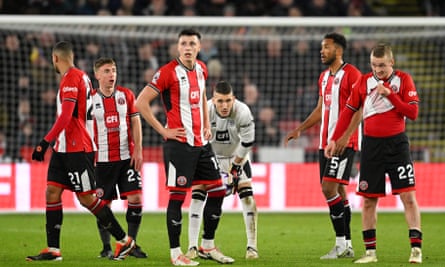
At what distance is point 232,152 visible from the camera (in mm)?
10070

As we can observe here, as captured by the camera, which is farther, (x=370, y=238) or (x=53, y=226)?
(x=53, y=226)

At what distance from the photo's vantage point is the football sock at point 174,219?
8.45 m

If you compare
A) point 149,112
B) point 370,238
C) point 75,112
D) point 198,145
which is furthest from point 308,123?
point 75,112

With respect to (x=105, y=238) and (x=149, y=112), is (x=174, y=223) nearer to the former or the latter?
(x=149, y=112)

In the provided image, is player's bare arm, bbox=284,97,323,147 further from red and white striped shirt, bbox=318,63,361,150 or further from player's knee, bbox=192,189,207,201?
player's knee, bbox=192,189,207,201

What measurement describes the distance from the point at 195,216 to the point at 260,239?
2.12 metres

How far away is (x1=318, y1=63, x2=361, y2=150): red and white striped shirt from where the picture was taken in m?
9.53

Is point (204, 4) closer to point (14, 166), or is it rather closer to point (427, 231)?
point (14, 166)

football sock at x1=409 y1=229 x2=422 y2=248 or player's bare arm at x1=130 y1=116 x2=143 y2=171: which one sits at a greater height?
player's bare arm at x1=130 y1=116 x2=143 y2=171

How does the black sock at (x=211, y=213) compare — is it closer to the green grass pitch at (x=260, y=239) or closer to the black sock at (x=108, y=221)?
the green grass pitch at (x=260, y=239)

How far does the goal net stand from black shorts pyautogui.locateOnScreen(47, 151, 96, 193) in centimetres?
658

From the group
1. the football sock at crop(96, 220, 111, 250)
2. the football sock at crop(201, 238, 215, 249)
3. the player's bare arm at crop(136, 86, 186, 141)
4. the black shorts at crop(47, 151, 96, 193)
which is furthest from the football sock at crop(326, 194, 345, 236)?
the black shorts at crop(47, 151, 96, 193)

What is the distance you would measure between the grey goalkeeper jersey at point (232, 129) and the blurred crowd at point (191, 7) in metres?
8.82

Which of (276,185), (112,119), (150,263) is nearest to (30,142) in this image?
(276,185)
